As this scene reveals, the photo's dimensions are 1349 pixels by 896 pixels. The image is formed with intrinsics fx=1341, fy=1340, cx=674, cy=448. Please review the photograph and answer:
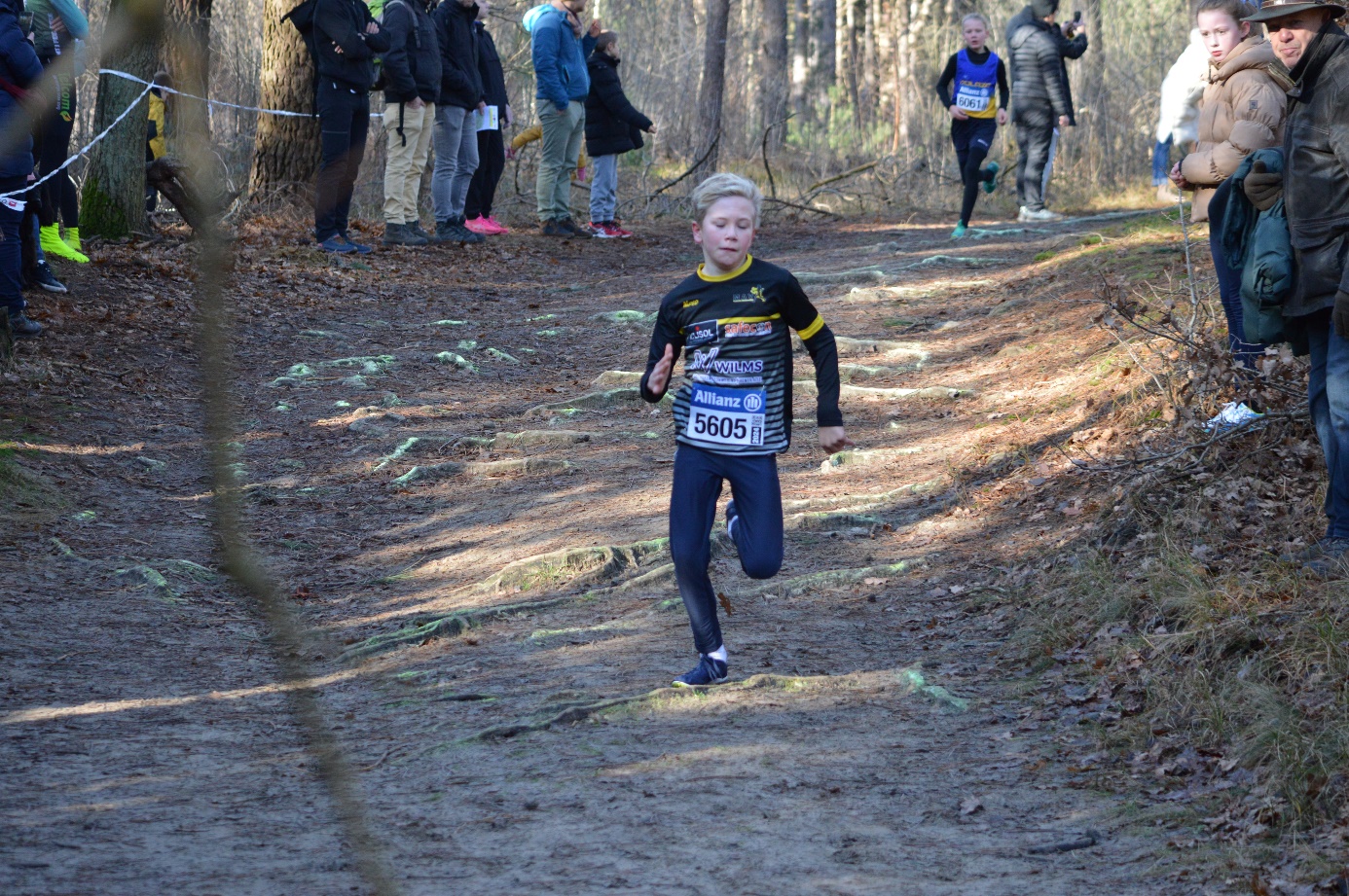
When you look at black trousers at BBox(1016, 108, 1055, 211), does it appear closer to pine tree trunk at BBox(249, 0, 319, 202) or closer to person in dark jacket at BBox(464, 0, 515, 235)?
person in dark jacket at BBox(464, 0, 515, 235)

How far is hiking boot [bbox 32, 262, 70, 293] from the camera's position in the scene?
10.3m

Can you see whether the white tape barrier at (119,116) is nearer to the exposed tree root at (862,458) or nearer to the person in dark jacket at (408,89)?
the person in dark jacket at (408,89)

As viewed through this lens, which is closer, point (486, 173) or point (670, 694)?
point (670, 694)

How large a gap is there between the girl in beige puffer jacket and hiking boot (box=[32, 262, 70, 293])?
823cm

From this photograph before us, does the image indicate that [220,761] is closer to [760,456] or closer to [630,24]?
[760,456]

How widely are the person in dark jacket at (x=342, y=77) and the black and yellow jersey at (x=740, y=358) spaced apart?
7.80 m

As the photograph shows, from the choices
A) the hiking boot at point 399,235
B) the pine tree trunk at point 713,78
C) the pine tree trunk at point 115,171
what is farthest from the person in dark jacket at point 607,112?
the pine tree trunk at point 115,171

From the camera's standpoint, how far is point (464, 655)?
553 centimetres

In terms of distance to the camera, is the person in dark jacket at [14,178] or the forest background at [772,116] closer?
the person in dark jacket at [14,178]

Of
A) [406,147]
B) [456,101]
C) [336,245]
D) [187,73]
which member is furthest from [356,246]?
[187,73]

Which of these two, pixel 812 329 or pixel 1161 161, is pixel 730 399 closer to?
pixel 812 329

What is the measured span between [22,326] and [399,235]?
17.9ft

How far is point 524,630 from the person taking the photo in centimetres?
583

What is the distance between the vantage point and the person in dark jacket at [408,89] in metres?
12.8
